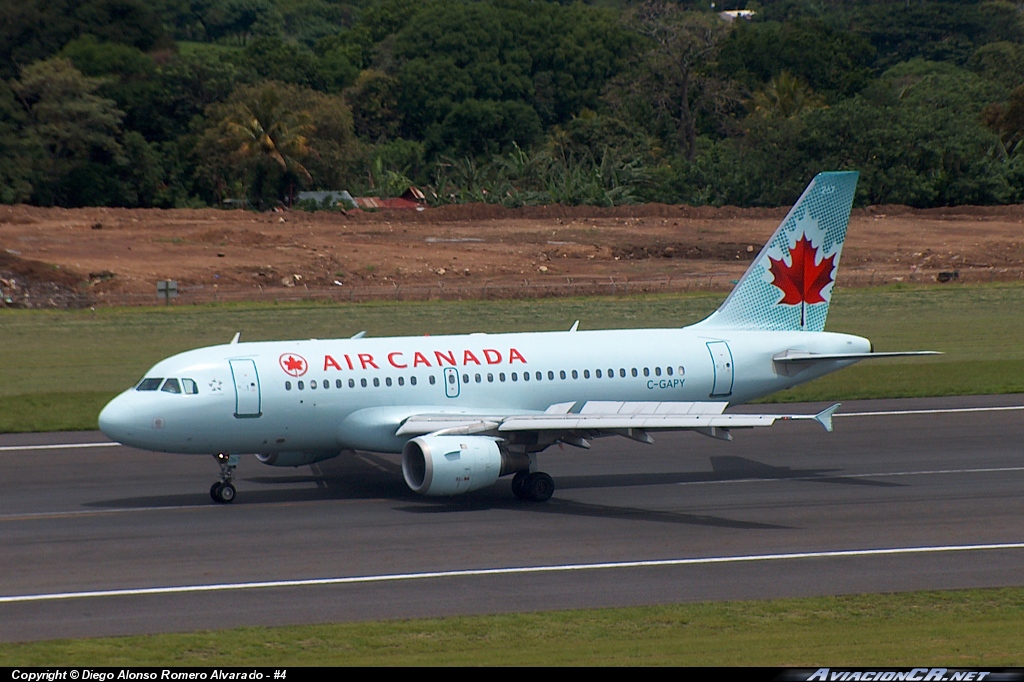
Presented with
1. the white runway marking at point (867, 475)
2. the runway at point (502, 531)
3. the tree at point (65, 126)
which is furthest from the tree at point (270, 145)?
the white runway marking at point (867, 475)

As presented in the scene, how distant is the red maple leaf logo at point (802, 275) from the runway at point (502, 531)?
4.48 meters

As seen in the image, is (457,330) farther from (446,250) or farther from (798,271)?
(446,250)

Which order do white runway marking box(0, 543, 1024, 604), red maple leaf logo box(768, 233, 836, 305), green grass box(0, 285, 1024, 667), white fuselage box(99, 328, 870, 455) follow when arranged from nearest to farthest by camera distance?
1. green grass box(0, 285, 1024, 667)
2. white runway marking box(0, 543, 1024, 604)
3. white fuselage box(99, 328, 870, 455)
4. red maple leaf logo box(768, 233, 836, 305)

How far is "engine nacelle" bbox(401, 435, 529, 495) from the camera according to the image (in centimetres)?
3194

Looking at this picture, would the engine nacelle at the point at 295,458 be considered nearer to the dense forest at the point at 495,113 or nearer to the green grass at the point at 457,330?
the green grass at the point at 457,330

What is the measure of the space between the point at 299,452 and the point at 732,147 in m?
93.8

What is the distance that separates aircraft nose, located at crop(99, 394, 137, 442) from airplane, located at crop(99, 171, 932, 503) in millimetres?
33

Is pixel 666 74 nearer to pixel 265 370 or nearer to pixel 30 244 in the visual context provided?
pixel 30 244

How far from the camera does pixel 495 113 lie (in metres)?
131

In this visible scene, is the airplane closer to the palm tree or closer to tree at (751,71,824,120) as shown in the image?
the palm tree

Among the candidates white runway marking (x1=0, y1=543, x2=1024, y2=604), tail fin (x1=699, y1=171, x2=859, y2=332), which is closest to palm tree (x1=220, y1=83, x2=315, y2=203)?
tail fin (x1=699, y1=171, x2=859, y2=332)

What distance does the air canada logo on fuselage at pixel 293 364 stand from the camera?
3412 centimetres

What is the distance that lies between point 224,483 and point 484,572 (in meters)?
9.38

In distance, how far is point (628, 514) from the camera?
3288cm
